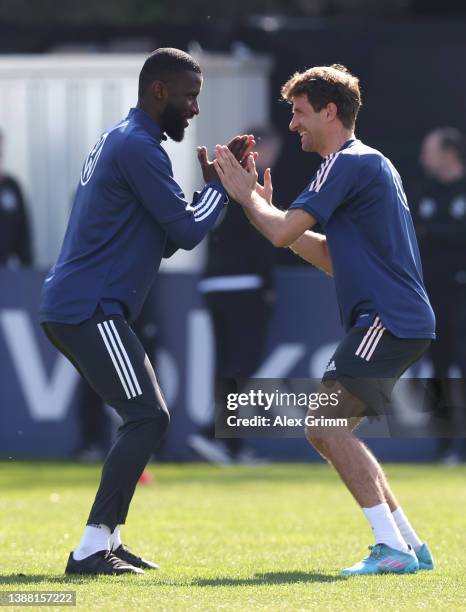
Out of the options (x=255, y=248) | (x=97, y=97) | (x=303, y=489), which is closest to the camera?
(x=303, y=489)

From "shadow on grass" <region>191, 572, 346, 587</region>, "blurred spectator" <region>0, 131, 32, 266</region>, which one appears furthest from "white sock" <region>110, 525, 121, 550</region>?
"blurred spectator" <region>0, 131, 32, 266</region>

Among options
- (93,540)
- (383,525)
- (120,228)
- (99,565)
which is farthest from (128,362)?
(383,525)

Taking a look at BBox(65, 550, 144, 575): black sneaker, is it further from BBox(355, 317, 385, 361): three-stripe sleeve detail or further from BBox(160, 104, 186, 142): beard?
BBox(160, 104, 186, 142): beard

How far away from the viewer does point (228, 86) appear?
1505cm

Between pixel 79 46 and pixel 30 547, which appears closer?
pixel 30 547

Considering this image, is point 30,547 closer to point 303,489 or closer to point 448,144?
point 303,489

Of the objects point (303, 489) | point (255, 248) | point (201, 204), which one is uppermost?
point (201, 204)

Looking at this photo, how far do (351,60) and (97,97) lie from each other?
248 centimetres

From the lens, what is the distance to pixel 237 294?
13.7 meters

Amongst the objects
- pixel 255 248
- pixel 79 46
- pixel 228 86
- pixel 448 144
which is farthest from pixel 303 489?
pixel 79 46

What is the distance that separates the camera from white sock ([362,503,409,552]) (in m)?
7.08

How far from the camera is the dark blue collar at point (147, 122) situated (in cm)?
739

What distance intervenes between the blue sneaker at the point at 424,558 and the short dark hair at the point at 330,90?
1.96 metres

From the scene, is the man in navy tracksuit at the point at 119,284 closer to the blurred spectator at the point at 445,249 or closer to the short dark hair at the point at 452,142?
the blurred spectator at the point at 445,249
